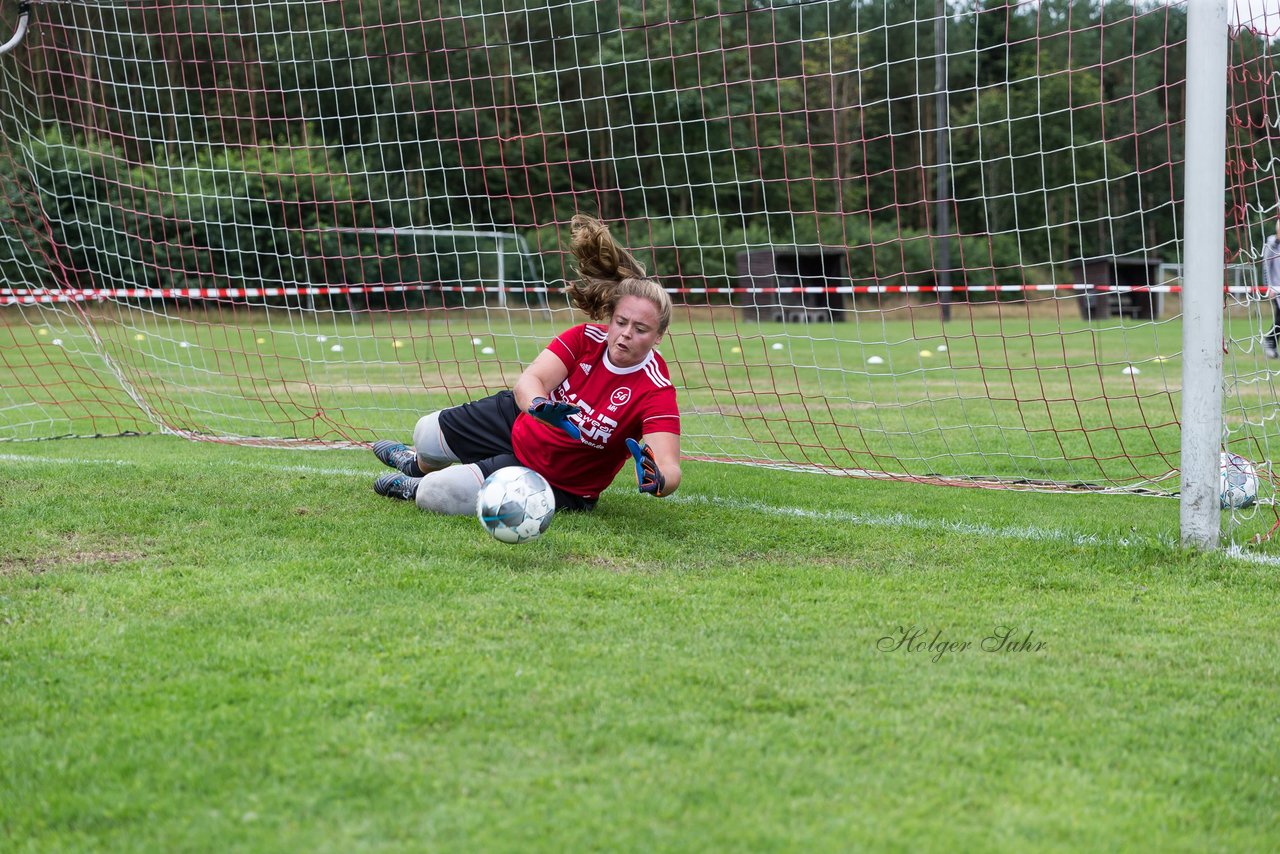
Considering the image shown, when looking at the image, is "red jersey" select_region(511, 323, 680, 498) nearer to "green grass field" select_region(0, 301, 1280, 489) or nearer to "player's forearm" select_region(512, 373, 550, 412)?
"player's forearm" select_region(512, 373, 550, 412)

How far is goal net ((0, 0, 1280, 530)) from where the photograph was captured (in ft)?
23.8

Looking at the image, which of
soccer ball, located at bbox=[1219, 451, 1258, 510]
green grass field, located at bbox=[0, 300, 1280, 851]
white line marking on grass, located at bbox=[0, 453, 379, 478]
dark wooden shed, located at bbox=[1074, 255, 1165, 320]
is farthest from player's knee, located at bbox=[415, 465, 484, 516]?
dark wooden shed, located at bbox=[1074, 255, 1165, 320]

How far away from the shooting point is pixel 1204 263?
13.9 ft

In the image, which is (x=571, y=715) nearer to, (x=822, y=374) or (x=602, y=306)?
(x=602, y=306)

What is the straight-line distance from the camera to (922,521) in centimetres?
498

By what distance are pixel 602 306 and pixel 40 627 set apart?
2.53m

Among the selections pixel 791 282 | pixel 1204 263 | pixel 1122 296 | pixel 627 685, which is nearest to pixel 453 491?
pixel 627 685

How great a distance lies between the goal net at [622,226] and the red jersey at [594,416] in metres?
1.67

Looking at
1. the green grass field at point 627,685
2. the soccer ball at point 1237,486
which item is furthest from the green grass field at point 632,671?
the soccer ball at point 1237,486

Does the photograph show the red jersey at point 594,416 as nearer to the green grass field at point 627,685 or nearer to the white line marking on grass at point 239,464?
the green grass field at point 627,685

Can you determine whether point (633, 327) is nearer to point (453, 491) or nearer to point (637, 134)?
point (453, 491)

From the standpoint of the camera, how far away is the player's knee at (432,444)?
217 inches

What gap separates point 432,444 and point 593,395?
3.28ft

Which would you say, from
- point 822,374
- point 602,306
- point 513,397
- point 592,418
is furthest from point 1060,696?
point 822,374
